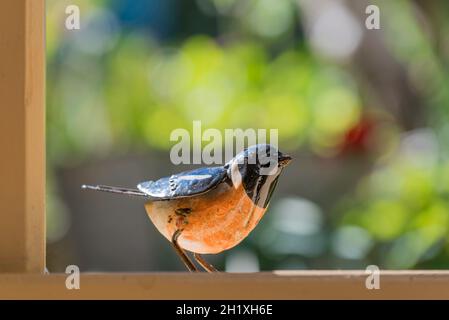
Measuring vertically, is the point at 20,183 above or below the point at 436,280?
above

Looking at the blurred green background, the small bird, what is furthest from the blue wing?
the blurred green background

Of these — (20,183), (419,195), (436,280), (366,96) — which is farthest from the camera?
(366,96)

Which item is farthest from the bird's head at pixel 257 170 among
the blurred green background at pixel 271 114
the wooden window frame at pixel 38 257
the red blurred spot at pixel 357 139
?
the red blurred spot at pixel 357 139

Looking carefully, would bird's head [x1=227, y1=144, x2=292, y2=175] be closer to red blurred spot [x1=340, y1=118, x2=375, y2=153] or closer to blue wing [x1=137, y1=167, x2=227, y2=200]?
blue wing [x1=137, y1=167, x2=227, y2=200]

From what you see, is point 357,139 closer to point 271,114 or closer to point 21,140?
point 271,114

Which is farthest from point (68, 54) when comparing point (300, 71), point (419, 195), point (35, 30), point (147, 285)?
point (147, 285)

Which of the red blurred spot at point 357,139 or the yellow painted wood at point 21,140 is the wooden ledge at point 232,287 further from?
the red blurred spot at point 357,139

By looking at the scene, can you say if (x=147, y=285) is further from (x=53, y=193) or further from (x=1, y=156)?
(x=53, y=193)
